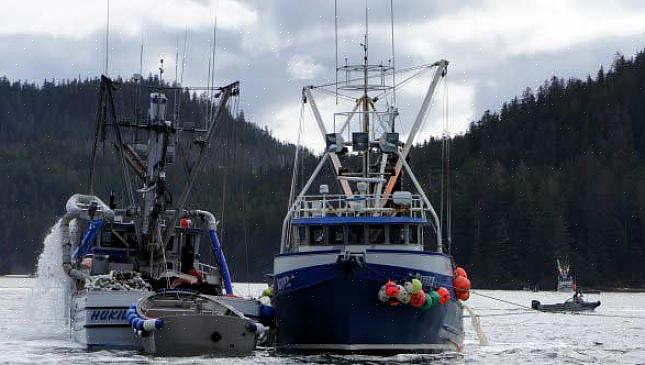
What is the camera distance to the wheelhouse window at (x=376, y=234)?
50.9 metres

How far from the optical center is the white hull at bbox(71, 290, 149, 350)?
50.4 meters

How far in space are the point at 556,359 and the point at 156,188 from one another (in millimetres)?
21549

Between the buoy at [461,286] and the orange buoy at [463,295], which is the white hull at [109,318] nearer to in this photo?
the buoy at [461,286]

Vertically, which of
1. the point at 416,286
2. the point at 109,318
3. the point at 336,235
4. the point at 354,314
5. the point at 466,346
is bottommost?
the point at 466,346

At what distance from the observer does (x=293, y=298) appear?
164 feet

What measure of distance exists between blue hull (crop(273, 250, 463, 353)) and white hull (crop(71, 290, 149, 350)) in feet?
23.4

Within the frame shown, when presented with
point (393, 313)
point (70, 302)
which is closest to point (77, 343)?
point (70, 302)

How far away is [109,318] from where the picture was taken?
50.5 metres

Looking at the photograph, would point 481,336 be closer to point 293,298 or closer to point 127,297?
point 293,298

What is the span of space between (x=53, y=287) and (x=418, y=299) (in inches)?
1126

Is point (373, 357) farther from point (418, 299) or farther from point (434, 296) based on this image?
point (434, 296)

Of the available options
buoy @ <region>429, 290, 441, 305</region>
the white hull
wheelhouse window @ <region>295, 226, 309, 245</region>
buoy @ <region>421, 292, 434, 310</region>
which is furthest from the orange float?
the white hull

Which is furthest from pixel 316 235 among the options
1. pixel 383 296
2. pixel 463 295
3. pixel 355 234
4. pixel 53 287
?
pixel 53 287

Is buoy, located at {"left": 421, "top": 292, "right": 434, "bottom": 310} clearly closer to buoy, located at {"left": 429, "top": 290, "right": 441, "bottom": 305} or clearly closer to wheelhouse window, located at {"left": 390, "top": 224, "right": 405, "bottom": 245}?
buoy, located at {"left": 429, "top": 290, "right": 441, "bottom": 305}
